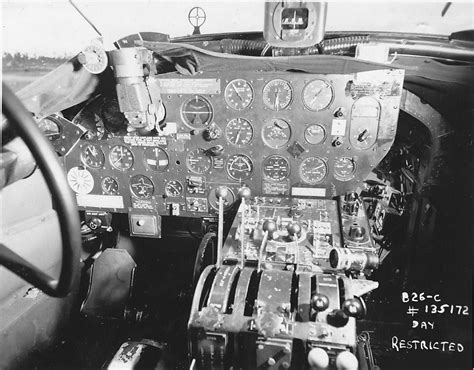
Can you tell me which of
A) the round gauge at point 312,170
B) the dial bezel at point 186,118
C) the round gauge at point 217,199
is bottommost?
the round gauge at point 217,199

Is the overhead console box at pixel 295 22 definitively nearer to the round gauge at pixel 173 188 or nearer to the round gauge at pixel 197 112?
the round gauge at pixel 197 112

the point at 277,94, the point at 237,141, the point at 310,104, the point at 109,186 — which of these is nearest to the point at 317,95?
the point at 310,104

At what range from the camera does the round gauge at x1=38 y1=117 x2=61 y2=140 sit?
3.03 meters

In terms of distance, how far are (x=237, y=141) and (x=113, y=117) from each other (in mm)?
1141

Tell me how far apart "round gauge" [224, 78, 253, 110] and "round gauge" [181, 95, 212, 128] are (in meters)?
0.19

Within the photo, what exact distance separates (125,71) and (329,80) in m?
1.57

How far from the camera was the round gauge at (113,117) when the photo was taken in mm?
3193

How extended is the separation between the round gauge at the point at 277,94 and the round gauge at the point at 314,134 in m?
0.29

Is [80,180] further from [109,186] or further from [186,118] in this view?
[186,118]

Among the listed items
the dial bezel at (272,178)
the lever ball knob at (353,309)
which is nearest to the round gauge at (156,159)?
the dial bezel at (272,178)

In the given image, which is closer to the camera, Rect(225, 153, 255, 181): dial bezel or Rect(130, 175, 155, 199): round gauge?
Rect(225, 153, 255, 181): dial bezel

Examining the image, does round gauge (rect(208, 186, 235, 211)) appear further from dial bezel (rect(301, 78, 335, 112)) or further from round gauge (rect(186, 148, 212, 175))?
dial bezel (rect(301, 78, 335, 112))

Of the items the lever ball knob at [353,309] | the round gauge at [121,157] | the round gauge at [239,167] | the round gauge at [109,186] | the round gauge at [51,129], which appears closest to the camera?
the lever ball knob at [353,309]

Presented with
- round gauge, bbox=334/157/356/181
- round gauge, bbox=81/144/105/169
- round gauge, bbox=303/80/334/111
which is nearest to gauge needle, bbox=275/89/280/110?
round gauge, bbox=303/80/334/111
